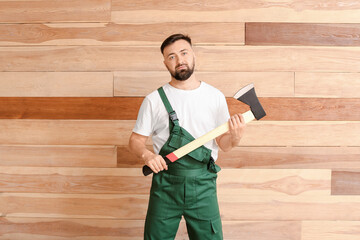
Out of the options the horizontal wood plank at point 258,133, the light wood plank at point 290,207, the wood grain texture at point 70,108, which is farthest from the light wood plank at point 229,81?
the light wood plank at point 290,207

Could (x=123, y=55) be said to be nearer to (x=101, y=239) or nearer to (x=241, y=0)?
(x=241, y=0)

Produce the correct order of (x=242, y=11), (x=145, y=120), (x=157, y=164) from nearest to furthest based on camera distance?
(x=157, y=164), (x=145, y=120), (x=242, y=11)

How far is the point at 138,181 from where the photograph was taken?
6.24ft

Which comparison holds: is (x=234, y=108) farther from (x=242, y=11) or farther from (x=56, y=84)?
(x=56, y=84)

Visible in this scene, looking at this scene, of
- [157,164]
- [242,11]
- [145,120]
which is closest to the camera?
[157,164]

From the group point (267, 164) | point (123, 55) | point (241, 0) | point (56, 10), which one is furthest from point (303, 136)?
point (56, 10)

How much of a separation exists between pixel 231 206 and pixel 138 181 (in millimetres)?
659

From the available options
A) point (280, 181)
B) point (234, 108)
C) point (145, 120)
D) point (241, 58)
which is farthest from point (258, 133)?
point (145, 120)

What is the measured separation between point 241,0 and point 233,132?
1038 mm

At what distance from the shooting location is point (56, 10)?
6.19ft

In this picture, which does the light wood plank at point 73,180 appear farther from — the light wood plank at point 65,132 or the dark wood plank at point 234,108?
the dark wood plank at point 234,108

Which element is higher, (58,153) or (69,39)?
(69,39)

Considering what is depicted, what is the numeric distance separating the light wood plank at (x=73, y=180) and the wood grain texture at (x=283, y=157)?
119mm

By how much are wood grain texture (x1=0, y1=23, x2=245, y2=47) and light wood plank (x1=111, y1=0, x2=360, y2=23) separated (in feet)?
0.15
